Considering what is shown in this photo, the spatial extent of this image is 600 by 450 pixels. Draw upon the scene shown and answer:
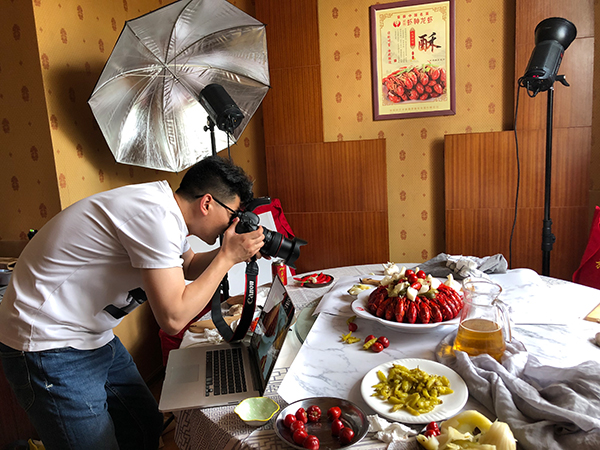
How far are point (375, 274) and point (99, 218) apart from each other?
1104mm

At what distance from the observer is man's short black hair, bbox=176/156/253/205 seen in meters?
1.27

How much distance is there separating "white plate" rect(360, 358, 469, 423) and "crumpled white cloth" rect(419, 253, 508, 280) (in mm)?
748

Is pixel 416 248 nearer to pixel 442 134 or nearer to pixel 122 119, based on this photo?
pixel 442 134

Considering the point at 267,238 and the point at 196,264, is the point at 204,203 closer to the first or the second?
the point at 267,238

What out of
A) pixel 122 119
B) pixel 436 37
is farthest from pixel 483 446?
pixel 436 37

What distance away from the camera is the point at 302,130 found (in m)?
3.14

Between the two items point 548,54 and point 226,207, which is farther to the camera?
point 548,54

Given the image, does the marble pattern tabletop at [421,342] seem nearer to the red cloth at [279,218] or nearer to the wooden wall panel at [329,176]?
the red cloth at [279,218]

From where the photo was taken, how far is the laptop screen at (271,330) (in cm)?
100

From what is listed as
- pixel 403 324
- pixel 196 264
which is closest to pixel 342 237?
pixel 196 264

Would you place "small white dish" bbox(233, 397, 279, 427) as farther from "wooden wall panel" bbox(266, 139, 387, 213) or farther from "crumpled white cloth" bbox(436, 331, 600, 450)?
"wooden wall panel" bbox(266, 139, 387, 213)

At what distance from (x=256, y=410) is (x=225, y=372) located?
0.69ft

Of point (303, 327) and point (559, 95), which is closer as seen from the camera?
point (303, 327)

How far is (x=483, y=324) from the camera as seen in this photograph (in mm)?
Answer: 988
